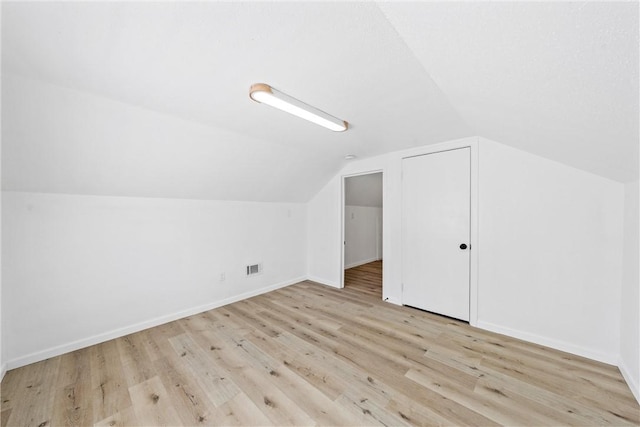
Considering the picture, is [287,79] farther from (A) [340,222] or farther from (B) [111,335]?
(B) [111,335]

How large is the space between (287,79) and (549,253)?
2907mm

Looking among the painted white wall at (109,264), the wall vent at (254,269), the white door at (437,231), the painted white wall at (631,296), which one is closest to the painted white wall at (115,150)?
the painted white wall at (109,264)

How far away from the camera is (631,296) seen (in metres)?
1.82

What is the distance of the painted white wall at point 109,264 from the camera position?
202cm

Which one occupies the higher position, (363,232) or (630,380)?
(363,232)

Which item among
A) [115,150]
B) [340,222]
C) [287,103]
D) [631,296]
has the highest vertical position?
[287,103]

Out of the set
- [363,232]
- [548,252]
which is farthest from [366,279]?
[548,252]

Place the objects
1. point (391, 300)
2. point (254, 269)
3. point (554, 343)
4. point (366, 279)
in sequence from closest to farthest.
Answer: point (554, 343), point (391, 300), point (254, 269), point (366, 279)

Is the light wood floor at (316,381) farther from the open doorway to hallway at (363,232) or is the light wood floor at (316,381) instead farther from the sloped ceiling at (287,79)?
the open doorway to hallway at (363,232)

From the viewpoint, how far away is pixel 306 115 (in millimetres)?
1984

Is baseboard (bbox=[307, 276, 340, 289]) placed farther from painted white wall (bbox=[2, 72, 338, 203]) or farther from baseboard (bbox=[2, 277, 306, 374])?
painted white wall (bbox=[2, 72, 338, 203])

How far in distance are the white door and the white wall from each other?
0.15m

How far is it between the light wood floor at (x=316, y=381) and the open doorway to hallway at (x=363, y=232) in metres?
1.90

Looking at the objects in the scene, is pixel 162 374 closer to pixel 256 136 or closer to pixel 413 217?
pixel 256 136
